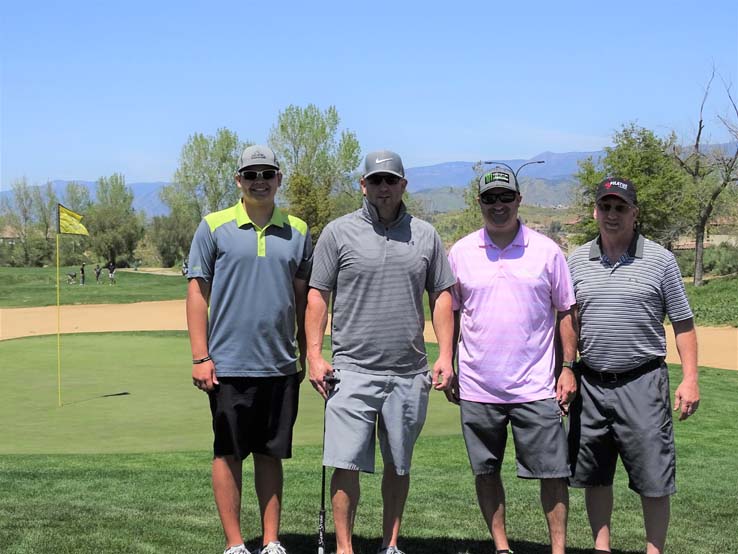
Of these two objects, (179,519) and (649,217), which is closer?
(179,519)

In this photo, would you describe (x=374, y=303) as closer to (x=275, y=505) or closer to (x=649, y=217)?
(x=275, y=505)

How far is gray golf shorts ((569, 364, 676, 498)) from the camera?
4.52m

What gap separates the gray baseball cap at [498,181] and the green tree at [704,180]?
37.0 m

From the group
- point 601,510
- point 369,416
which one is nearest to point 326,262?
point 369,416

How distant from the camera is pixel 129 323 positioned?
27594 mm

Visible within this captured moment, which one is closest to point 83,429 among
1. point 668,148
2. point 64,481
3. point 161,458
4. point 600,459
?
point 161,458

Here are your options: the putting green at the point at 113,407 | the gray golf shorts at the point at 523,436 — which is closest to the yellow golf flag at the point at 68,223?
the putting green at the point at 113,407

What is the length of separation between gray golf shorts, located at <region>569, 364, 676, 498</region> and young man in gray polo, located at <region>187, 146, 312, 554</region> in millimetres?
1452

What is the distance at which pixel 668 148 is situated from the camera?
4528 centimetres

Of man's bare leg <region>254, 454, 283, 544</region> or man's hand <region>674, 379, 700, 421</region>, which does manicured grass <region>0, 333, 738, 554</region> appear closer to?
man's bare leg <region>254, 454, 283, 544</region>

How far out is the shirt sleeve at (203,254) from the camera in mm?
4559

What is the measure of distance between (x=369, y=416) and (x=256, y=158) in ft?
4.56

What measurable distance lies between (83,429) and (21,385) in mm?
3508

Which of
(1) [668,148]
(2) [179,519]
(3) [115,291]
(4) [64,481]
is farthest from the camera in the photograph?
(1) [668,148]
